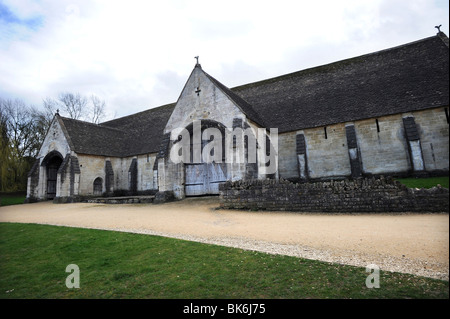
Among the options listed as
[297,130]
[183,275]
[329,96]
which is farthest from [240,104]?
[183,275]

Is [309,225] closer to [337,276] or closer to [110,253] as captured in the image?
[337,276]

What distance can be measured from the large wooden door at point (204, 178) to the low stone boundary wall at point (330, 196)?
4662 millimetres

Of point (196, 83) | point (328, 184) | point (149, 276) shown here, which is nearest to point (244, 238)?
point (149, 276)

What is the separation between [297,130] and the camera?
59.4 feet

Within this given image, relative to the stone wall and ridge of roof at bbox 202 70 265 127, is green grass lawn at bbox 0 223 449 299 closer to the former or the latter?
ridge of roof at bbox 202 70 265 127

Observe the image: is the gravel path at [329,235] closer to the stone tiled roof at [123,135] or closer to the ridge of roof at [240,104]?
the ridge of roof at [240,104]

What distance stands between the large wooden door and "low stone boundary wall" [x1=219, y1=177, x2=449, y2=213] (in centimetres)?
466

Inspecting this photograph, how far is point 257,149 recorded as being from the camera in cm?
1524

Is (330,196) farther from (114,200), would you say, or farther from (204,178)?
(114,200)

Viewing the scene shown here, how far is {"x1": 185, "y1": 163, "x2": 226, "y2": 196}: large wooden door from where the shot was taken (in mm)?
17297

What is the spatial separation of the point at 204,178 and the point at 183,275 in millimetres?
13484
